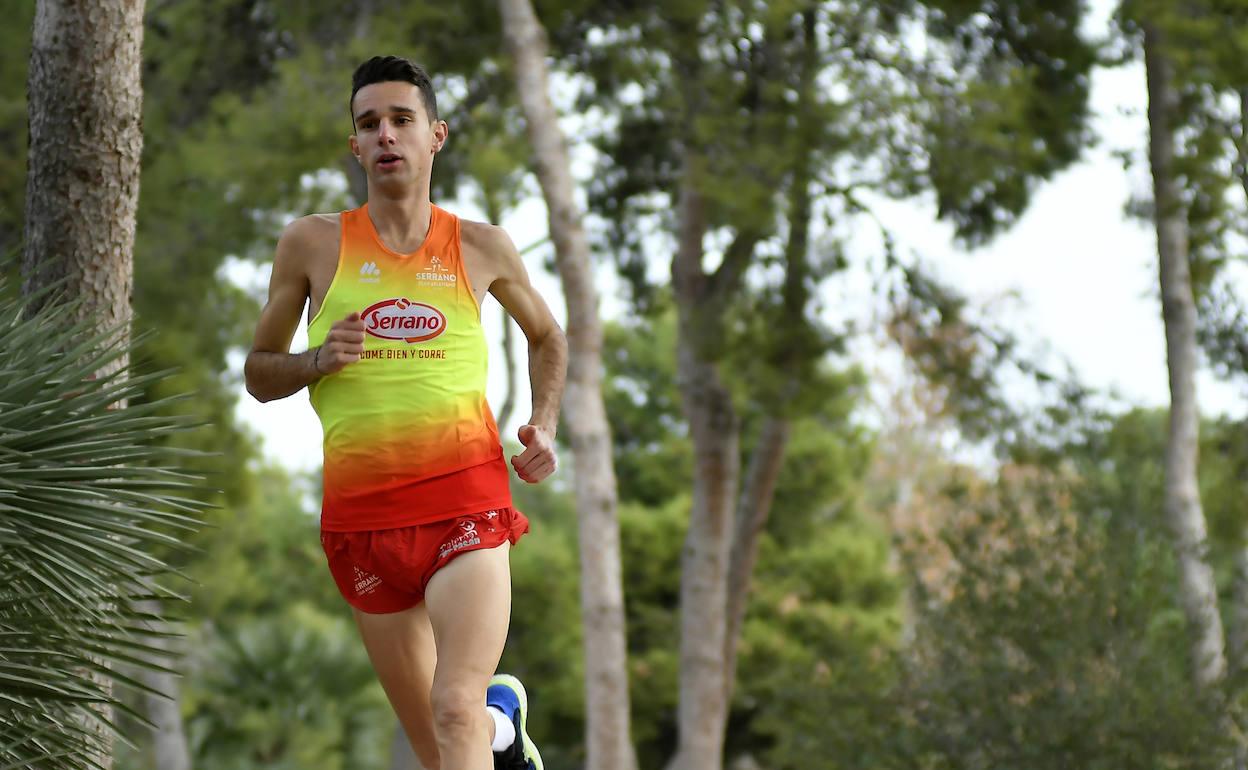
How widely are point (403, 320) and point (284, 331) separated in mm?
324

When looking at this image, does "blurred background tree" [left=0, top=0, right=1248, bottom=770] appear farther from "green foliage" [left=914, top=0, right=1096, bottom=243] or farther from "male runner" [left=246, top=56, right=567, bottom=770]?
"male runner" [left=246, top=56, right=567, bottom=770]

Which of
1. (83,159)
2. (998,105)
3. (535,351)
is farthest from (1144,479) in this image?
(535,351)

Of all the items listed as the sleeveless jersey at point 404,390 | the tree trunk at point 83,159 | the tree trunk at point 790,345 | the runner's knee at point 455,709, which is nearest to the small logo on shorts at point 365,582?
the sleeveless jersey at point 404,390

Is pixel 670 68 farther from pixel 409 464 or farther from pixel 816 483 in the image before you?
pixel 816 483

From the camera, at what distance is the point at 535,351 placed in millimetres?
3896

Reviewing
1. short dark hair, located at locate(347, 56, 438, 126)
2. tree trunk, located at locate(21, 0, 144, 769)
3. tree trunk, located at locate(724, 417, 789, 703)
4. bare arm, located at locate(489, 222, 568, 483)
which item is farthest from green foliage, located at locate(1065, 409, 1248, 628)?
short dark hair, located at locate(347, 56, 438, 126)

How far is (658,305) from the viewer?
1744 centimetres

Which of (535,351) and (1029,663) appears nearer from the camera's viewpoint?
(535,351)

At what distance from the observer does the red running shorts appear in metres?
3.56

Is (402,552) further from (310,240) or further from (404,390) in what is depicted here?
(310,240)

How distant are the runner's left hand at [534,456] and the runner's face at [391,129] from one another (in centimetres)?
60

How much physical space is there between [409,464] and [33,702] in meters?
1.59

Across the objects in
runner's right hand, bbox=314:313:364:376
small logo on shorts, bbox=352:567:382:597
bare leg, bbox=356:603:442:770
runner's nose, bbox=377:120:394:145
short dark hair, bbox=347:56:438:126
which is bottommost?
bare leg, bbox=356:603:442:770

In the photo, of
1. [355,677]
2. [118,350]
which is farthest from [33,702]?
[355,677]
